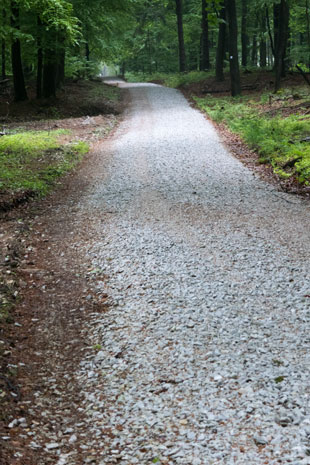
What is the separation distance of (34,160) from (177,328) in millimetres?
8205

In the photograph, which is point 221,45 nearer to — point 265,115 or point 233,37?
point 233,37

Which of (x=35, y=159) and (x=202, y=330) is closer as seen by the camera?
(x=202, y=330)

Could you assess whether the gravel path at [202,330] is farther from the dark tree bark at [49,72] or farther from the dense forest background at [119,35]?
the dark tree bark at [49,72]

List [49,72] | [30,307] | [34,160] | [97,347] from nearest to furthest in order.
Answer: [97,347]
[30,307]
[34,160]
[49,72]

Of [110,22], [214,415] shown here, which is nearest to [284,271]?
[214,415]

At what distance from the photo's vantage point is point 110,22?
2305 cm

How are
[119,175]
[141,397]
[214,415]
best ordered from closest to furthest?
1. [214,415]
2. [141,397]
3. [119,175]

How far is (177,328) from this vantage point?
4.03 meters

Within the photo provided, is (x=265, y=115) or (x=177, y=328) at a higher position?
(x=265, y=115)

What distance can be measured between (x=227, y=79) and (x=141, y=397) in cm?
2783

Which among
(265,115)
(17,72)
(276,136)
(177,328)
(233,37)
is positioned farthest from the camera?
(233,37)

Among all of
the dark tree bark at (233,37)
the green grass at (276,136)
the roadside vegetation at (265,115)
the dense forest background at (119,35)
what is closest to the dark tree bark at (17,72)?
the dense forest background at (119,35)

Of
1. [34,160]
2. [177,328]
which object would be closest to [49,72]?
[34,160]

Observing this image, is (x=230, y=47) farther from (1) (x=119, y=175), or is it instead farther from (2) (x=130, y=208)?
(2) (x=130, y=208)
